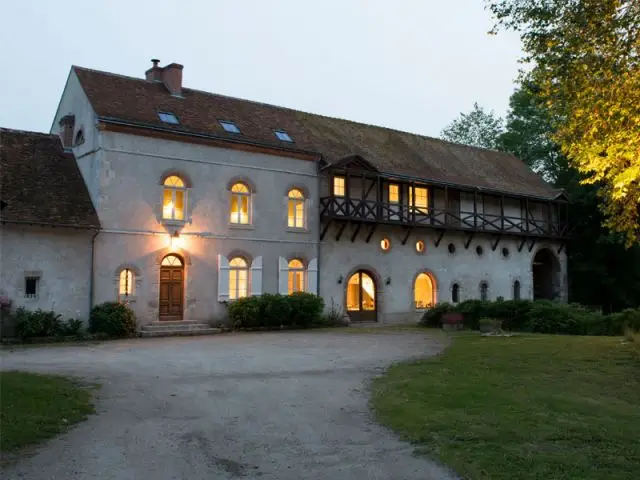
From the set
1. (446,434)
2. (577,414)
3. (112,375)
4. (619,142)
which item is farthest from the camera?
(619,142)

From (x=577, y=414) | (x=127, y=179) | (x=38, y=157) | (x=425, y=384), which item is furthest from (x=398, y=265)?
(x=577, y=414)

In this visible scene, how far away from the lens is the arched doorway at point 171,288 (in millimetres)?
19953

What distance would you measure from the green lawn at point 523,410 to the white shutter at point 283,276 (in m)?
10.3

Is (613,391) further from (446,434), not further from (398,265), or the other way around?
(398,265)

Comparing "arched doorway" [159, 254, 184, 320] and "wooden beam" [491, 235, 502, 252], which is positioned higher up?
"wooden beam" [491, 235, 502, 252]

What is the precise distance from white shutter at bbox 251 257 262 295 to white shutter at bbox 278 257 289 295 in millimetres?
838

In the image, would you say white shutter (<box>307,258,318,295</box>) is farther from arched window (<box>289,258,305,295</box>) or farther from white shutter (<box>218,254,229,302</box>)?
white shutter (<box>218,254,229,302</box>)

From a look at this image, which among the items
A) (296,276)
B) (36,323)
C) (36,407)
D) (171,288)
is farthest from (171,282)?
(36,407)

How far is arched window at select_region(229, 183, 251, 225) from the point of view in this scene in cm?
2170

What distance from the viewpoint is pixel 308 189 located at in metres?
23.7

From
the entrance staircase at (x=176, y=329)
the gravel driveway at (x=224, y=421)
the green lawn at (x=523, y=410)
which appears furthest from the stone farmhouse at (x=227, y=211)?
the green lawn at (x=523, y=410)

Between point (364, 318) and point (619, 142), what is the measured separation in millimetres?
15216

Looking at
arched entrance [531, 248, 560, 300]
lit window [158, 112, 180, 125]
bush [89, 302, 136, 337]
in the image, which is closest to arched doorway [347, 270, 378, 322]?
lit window [158, 112, 180, 125]

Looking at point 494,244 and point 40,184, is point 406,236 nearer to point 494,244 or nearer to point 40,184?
point 494,244
